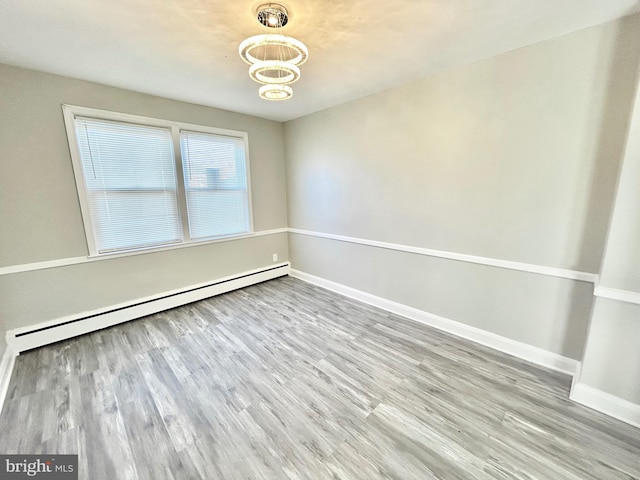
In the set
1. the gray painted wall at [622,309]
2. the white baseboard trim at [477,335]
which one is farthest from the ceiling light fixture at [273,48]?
the white baseboard trim at [477,335]

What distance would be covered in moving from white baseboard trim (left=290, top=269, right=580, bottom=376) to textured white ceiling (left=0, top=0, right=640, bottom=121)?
238 centimetres

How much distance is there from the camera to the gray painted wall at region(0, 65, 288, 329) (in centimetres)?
219

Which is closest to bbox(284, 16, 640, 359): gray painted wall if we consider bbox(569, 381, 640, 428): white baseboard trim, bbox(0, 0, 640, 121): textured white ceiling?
bbox(0, 0, 640, 121): textured white ceiling

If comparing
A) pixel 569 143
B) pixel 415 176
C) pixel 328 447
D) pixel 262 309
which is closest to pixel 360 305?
pixel 262 309

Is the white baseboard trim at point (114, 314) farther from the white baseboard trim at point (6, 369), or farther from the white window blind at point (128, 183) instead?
the white window blind at point (128, 183)

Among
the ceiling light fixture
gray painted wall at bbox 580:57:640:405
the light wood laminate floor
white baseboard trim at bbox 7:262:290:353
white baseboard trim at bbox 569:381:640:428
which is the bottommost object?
the light wood laminate floor

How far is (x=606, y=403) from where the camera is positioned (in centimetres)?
167

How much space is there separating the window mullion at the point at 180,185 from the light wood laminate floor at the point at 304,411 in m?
1.24

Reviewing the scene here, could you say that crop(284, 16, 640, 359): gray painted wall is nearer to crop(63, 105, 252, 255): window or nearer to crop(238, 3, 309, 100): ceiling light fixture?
crop(238, 3, 309, 100): ceiling light fixture

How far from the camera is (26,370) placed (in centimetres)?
212

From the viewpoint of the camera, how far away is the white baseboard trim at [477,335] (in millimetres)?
2057

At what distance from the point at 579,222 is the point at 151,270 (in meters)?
4.10

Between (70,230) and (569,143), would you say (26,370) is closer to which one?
(70,230)

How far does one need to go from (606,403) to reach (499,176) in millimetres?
1715
